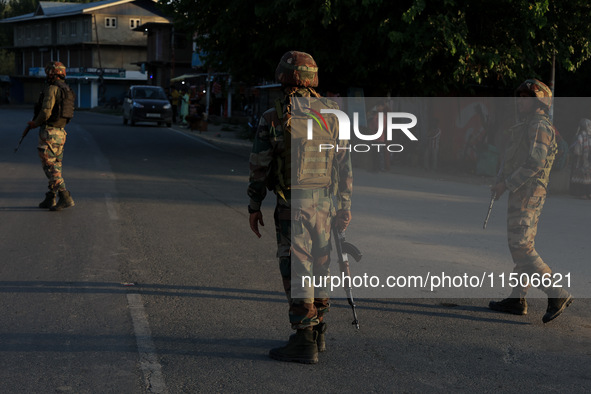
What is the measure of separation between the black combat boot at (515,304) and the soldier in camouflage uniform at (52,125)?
6.45m

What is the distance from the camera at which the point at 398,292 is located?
675 centimetres

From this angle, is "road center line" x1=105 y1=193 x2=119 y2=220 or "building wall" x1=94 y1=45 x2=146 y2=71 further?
"building wall" x1=94 y1=45 x2=146 y2=71

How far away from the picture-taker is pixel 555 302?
5.80 meters

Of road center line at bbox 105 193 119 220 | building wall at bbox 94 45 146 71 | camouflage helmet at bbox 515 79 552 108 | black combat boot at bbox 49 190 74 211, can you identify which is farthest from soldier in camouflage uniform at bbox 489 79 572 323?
building wall at bbox 94 45 146 71

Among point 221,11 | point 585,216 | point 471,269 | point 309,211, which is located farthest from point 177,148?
point 309,211

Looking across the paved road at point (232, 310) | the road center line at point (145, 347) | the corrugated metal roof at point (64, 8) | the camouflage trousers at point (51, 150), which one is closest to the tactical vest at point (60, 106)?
the camouflage trousers at point (51, 150)

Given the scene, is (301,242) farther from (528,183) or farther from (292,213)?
(528,183)

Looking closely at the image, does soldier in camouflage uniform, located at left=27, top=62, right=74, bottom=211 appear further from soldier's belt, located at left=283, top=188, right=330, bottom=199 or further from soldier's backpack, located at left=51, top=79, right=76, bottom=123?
soldier's belt, located at left=283, top=188, right=330, bottom=199

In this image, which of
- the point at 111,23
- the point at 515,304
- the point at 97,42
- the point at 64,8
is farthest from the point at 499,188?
the point at 64,8

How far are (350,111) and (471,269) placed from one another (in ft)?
40.7

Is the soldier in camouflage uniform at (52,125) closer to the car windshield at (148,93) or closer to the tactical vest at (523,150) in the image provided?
the tactical vest at (523,150)

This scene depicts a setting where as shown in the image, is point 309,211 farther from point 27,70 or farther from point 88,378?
point 27,70

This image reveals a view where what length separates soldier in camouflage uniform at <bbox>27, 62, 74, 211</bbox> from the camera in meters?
10.2

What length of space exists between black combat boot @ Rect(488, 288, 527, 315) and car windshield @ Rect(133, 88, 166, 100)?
97.6 feet
